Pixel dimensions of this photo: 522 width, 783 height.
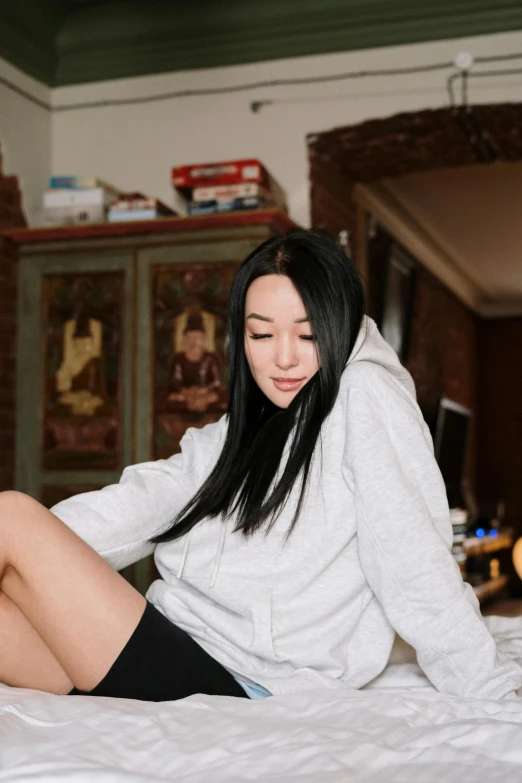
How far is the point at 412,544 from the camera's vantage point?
1306mm

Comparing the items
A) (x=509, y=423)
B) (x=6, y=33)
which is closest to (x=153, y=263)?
(x=6, y=33)

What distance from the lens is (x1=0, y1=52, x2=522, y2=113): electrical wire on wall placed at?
11.7 feet

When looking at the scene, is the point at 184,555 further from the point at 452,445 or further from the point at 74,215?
the point at 452,445

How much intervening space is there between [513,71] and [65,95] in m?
2.00

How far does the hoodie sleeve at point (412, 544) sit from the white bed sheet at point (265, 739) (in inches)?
2.5

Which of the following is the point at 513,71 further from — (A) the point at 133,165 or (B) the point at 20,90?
(B) the point at 20,90

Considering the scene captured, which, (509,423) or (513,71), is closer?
(513,71)

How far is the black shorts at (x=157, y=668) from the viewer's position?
1.35 metres

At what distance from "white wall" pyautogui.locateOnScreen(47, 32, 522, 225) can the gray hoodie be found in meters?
2.46

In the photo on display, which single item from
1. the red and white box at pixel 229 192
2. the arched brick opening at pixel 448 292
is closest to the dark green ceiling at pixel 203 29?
the arched brick opening at pixel 448 292

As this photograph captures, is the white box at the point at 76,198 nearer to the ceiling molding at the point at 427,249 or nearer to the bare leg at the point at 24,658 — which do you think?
the ceiling molding at the point at 427,249

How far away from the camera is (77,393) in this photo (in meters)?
3.71

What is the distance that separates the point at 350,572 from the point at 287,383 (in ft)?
1.09

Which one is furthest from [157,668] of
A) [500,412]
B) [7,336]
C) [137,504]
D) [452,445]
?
[500,412]
